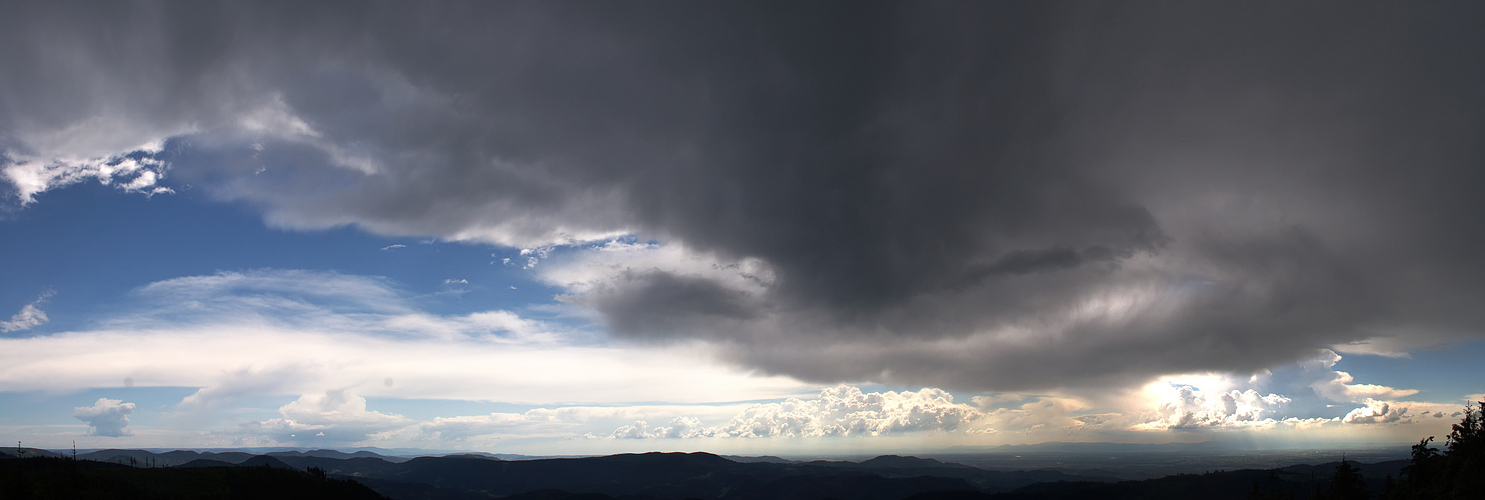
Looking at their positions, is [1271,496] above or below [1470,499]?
below

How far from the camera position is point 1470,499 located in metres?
86.2

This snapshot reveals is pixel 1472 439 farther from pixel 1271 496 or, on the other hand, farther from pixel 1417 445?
pixel 1271 496

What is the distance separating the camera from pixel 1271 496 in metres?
120

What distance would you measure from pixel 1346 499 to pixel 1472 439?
19.6 meters

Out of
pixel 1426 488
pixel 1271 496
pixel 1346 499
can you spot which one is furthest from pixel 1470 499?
pixel 1271 496

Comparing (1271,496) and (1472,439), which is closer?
(1472,439)

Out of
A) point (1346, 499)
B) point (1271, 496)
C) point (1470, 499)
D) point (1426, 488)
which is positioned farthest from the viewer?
point (1271, 496)

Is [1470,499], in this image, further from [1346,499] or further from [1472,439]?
[1346,499]

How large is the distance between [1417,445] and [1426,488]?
64.9 feet

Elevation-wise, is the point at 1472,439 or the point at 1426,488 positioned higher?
the point at 1472,439

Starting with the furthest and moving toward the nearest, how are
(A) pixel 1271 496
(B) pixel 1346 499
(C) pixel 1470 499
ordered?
(A) pixel 1271 496
(B) pixel 1346 499
(C) pixel 1470 499

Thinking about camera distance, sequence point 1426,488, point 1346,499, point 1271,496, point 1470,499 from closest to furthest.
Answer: point 1470,499 → point 1426,488 → point 1346,499 → point 1271,496

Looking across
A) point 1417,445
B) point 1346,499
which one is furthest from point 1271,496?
point 1417,445

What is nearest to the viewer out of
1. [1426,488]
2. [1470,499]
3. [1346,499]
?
[1470,499]
